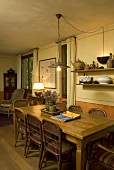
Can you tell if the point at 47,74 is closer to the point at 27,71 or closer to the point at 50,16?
the point at 27,71

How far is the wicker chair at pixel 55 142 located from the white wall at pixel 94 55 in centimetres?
172

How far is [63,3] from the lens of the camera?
247 centimetres

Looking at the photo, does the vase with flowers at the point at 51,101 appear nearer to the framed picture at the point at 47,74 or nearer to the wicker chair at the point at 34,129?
the wicker chair at the point at 34,129

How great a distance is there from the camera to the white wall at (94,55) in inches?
140

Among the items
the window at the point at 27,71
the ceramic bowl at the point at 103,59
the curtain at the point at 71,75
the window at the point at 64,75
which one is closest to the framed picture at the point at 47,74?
the window at the point at 64,75

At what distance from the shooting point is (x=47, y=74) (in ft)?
18.5

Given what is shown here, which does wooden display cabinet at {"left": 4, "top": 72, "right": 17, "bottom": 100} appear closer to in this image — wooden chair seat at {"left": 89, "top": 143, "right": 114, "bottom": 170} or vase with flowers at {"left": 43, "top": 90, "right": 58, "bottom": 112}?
vase with flowers at {"left": 43, "top": 90, "right": 58, "bottom": 112}

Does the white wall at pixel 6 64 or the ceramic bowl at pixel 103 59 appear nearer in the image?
the ceramic bowl at pixel 103 59

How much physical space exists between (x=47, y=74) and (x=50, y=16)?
282 centimetres

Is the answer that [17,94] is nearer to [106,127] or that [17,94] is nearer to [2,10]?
[2,10]

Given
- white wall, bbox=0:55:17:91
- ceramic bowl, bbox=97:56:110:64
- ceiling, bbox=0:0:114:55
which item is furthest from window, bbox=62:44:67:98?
white wall, bbox=0:55:17:91

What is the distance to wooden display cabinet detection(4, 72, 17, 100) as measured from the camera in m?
7.65

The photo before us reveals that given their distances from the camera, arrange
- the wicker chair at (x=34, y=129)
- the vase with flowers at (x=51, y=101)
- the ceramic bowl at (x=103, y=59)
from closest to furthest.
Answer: the wicker chair at (x=34, y=129), the vase with flowers at (x=51, y=101), the ceramic bowl at (x=103, y=59)

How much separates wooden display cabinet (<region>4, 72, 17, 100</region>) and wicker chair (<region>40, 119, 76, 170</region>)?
225 inches
